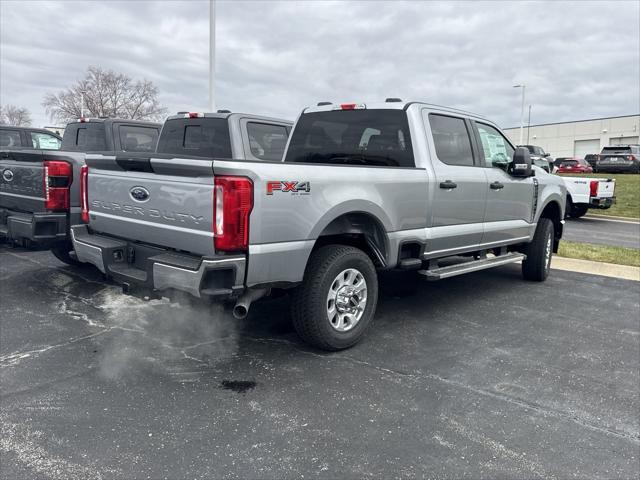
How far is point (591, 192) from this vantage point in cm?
1520

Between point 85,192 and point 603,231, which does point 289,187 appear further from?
point 603,231

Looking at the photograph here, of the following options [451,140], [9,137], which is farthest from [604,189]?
[9,137]

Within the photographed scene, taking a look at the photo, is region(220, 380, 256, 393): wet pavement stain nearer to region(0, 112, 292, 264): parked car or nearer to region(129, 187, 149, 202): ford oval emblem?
region(0, 112, 292, 264): parked car

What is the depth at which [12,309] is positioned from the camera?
5348 millimetres

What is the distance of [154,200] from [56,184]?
7.28 feet

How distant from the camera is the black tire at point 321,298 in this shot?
4148 mm

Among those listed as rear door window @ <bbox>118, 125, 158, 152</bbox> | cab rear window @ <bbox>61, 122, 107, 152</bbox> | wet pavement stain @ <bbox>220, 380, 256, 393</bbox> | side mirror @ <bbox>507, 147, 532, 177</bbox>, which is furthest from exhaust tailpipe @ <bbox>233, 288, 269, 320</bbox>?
cab rear window @ <bbox>61, 122, 107, 152</bbox>

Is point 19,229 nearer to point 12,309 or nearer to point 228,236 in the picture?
point 12,309

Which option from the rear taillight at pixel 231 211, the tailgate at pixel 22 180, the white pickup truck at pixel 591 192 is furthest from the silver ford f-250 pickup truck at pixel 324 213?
the white pickup truck at pixel 591 192

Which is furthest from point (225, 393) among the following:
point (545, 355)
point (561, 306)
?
point (561, 306)

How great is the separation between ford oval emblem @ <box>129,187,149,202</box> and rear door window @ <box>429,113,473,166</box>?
283cm

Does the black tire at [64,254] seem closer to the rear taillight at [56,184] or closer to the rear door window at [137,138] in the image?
the rear taillight at [56,184]

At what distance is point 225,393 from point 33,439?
45.4 inches

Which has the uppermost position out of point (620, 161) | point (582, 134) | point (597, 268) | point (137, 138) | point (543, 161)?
point (582, 134)
